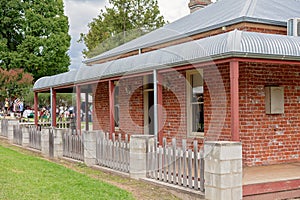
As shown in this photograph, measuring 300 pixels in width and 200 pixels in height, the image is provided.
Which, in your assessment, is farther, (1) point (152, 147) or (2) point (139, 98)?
(2) point (139, 98)

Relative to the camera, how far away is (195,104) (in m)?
11.1

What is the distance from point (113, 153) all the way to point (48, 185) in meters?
2.45

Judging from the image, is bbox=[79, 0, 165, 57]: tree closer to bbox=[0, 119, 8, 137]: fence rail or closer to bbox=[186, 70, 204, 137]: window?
bbox=[0, 119, 8, 137]: fence rail

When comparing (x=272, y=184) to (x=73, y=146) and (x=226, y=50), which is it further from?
(x=73, y=146)

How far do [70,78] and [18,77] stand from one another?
53.4 ft

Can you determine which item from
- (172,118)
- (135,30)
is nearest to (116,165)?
(172,118)

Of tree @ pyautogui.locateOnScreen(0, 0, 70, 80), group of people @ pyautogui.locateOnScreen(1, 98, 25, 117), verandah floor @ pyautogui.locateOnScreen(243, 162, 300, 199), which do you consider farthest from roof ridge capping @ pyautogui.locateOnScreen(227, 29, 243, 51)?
tree @ pyautogui.locateOnScreen(0, 0, 70, 80)

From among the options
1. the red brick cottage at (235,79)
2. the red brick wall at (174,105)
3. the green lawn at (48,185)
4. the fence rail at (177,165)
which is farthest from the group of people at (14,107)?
the fence rail at (177,165)

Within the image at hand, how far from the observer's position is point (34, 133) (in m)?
15.5

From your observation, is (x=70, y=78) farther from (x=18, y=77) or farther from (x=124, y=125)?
(x=18, y=77)

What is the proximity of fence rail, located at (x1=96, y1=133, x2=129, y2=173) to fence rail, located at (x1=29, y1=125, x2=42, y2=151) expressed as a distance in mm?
4743

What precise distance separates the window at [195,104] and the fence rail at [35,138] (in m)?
6.52

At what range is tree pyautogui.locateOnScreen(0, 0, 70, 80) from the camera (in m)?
36.7

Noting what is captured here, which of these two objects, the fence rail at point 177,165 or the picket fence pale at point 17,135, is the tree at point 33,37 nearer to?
the picket fence pale at point 17,135
